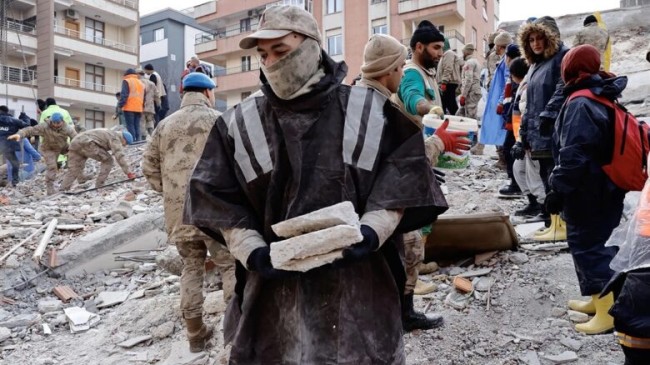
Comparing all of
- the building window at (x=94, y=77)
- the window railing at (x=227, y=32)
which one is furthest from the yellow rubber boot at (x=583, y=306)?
the window railing at (x=227, y=32)

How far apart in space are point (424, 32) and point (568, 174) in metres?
1.57

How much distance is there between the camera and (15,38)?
30547mm

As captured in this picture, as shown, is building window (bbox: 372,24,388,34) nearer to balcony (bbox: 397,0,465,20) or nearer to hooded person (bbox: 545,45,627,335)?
balcony (bbox: 397,0,465,20)

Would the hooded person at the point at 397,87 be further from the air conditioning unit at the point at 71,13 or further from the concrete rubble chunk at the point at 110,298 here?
the air conditioning unit at the point at 71,13

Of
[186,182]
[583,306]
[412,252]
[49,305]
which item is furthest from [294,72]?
[49,305]

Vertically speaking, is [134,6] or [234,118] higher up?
[134,6]

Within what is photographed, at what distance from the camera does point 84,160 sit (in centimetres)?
1110

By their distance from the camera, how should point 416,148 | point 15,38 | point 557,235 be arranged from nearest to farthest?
point 416,148 < point 557,235 < point 15,38

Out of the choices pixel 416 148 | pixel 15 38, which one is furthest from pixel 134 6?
pixel 416 148

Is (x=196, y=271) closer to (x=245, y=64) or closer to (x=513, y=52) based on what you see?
(x=513, y=52)

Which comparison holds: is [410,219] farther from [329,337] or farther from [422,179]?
[329,337]

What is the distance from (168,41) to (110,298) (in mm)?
38485

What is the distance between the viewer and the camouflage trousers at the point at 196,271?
4055mm

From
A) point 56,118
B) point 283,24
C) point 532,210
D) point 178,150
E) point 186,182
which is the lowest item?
point 532,210
